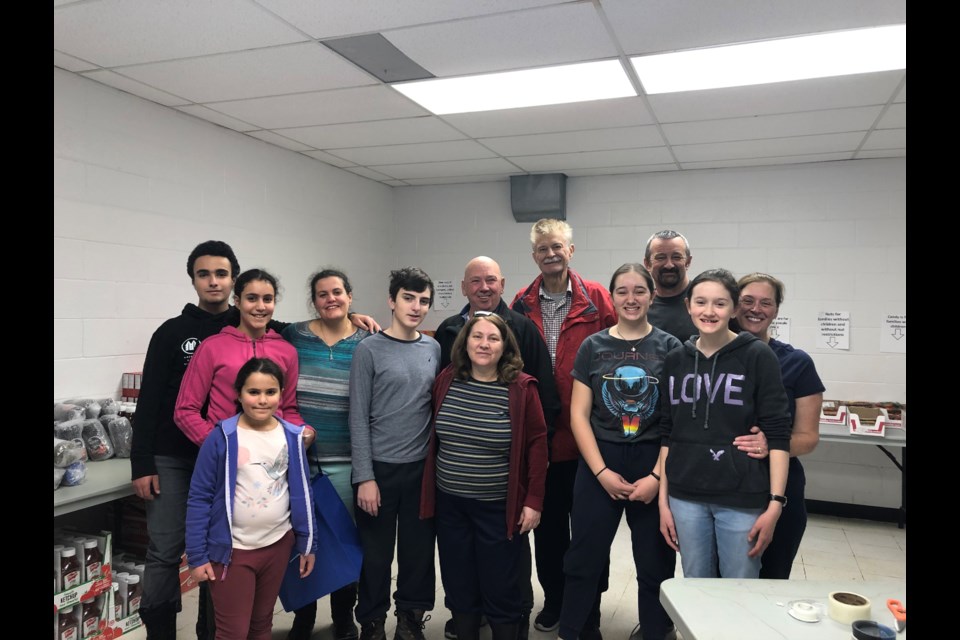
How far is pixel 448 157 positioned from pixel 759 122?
2.02 m

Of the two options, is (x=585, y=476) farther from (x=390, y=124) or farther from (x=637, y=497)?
(x=390, y=124)

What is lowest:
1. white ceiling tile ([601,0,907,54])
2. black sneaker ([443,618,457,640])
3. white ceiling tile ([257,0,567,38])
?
black sneaker ([443,618,457,640])

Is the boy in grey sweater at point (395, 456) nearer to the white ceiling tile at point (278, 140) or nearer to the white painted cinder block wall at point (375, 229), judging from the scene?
the white painted cinder block wall at point (375, 229)

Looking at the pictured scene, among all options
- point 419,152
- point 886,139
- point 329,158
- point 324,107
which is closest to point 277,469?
point 324,107

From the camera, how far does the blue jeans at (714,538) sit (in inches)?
76.2

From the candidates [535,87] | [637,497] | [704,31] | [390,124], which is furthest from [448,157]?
[637,497]

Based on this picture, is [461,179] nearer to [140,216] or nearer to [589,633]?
[140,216]

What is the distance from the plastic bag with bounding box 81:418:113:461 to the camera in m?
2.75

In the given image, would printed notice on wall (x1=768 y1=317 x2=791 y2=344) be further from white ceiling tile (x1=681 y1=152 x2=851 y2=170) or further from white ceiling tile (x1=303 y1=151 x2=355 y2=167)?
white ceiling tile (x1=303 y1=151 x2=355 y2=167)

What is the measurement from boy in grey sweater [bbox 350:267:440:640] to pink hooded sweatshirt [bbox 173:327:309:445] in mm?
286

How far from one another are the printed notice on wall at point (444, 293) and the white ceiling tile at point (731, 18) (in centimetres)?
323

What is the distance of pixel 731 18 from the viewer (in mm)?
2252

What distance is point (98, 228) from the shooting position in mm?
3072

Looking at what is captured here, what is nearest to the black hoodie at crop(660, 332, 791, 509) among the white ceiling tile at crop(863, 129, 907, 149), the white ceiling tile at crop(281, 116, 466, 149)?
the white ceiling tile at crop(281, 116, 466, 149)
